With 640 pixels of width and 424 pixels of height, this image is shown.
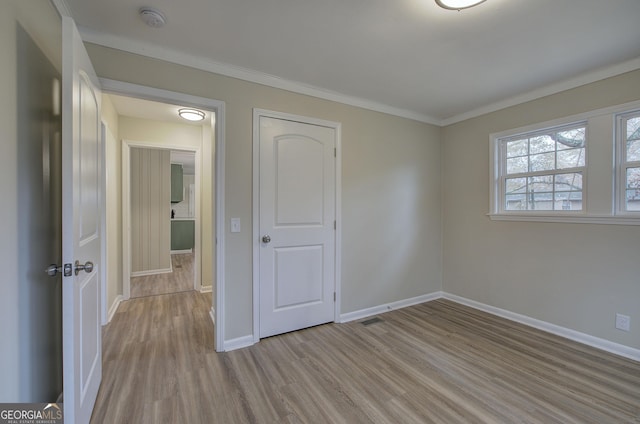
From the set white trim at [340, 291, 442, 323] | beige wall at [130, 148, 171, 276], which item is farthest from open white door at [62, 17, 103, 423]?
beige wall at [130, 148, 171, 276]

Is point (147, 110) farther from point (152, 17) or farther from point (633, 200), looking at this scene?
point (633, 200)

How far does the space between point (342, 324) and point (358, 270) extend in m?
0.61

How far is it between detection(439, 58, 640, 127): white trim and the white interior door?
73.6 inches

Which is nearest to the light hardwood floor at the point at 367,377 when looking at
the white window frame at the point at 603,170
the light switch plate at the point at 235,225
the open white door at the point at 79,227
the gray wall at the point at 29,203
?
the open white door at the point at 79,227

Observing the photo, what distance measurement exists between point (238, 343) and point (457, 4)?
2.93m

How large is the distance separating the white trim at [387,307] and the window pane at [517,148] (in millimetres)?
1995

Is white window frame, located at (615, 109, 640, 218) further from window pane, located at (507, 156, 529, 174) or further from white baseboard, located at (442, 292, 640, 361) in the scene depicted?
white baseboard, located at (442, 292, 640, 361)

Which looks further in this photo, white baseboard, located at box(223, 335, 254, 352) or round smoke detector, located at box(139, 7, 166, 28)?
white baseboard, located at box(223, 335, 254, 352)

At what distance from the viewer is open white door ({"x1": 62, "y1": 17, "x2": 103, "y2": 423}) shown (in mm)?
1232

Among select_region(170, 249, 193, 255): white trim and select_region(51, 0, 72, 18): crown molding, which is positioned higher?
select_region(51, 0, 72, 18): crown molding

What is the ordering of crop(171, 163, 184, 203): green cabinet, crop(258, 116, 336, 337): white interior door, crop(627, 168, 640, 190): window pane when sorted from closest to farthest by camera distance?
crop(627, 168, 640, 190): window pane, crop(258, 116, 336, 337): white interior door, crop(171, 163, 184, 203): green cabinet

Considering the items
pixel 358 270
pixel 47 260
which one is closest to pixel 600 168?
pixel 358 270

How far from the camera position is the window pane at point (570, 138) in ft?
8.71

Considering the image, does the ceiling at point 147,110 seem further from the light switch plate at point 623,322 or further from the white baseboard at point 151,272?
the light switch plate at point 623,322
